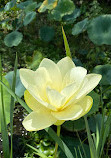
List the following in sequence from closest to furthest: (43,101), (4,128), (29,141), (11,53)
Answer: (43,101) → (4,128) → (29,141) → (11,53)

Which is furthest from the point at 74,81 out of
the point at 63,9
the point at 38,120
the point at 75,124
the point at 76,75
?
the point at 63,9

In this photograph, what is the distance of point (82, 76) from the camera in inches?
20.7

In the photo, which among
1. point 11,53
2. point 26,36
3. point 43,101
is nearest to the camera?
point 43,101

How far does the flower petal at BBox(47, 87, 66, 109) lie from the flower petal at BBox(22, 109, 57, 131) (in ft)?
0.09

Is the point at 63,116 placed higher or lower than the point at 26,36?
higher

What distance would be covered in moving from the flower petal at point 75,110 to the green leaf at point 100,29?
125 cm

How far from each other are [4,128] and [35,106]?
0.13 meters

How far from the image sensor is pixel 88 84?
525 millimetres

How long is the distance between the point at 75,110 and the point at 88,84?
66 millimetres

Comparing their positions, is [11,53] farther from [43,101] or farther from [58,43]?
[43,101]

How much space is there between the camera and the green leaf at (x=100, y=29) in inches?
67.8

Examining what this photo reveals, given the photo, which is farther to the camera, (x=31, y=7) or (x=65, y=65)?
(x=31, y=7)

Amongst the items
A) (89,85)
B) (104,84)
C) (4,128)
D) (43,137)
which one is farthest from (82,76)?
(104,84)

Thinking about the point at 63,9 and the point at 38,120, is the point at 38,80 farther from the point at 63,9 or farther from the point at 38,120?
the point at 63,9
